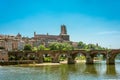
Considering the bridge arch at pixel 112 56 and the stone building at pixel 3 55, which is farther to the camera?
the stone building at pixel 3 55

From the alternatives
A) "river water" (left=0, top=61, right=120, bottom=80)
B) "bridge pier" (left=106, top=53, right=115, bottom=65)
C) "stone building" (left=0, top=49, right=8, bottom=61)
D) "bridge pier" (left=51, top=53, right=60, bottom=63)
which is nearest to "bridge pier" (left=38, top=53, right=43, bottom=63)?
"bridge pier" (left=51, top=53, right=60, bottom=63)

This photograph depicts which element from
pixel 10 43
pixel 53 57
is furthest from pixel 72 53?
pixel 10 43

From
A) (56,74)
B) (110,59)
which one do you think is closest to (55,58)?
(110,59)

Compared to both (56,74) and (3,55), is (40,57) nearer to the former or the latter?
Result: (3,55)

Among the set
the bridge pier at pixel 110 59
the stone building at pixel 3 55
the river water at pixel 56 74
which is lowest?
the river water at pixel 56 74

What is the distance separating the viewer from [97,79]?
180 feet

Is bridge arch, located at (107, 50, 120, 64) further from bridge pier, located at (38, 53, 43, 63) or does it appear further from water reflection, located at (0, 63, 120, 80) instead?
water reflection, located at (0, 63, 120, 80)

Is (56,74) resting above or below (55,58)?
below

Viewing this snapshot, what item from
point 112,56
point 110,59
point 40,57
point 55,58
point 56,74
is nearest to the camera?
point 56,74

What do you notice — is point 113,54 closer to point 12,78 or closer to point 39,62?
point 39,62

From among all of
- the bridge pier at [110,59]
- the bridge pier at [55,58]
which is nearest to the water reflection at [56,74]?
the bridge pier at [110,59]

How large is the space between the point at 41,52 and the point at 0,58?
48.4 feet

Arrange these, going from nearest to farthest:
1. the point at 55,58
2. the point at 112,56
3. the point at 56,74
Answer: the point at 56,74, the point at 112,56, the point at 55,58

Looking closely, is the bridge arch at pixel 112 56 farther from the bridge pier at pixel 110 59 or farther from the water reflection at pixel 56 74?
the water reflection at pixel 56 74
